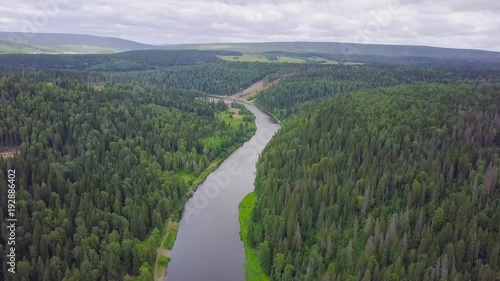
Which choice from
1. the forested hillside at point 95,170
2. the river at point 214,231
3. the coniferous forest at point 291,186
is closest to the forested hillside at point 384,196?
the coniferous forest at point 291,186

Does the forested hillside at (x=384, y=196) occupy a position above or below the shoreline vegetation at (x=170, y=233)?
above

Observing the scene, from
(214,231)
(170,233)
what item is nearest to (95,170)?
(170,233)

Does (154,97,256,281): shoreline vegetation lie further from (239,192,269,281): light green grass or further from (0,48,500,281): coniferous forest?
(239,192,269,281): light green grass

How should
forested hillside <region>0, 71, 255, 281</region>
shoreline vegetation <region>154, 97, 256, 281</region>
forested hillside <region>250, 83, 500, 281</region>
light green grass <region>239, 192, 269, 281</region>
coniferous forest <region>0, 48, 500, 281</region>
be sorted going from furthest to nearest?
shoreline vegetation <region>154, 97, 256, 281</region>, light green grass <region>239, 192, 269, 281</region>, forested hillside <region>0, 71, 255, 281</region>, coniferous forest <region>0, 48, 500, 281</region>, forested hillside <region>250, 83, 500, 281</region>

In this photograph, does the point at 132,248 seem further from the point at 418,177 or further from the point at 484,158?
the point at 484,158

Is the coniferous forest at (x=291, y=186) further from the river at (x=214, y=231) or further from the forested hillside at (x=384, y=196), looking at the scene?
the river at (x=214, y=231)

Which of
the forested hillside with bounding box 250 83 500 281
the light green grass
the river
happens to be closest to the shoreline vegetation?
the river
